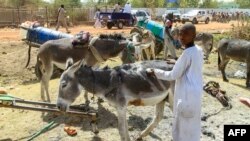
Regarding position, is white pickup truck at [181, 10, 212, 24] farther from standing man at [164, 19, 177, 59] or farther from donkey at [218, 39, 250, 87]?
donkey at [218, 39, 250, 87]

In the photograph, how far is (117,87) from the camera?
21.5ft

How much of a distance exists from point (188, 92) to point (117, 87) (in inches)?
70.5

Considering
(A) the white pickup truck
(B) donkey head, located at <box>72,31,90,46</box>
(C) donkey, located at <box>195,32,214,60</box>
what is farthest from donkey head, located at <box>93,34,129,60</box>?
(A) the white pickup truck

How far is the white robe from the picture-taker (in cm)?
499

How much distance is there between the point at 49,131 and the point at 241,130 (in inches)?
183

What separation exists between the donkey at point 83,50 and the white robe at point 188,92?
4553 mm

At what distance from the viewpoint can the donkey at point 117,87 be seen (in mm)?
6578

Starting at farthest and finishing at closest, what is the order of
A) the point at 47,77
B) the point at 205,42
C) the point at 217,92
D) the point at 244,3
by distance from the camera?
the point at 244,3 → the point at 205,42 → the point at 47,77 → the point at 217,92

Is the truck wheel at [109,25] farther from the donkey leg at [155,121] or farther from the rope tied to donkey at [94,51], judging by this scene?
the donkey leg at [155,121]

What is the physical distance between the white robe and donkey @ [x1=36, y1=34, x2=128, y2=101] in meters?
4.55

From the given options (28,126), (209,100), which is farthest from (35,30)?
(209,100)

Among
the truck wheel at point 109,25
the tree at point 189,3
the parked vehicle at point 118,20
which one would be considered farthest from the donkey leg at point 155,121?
the tree at point 189,3
